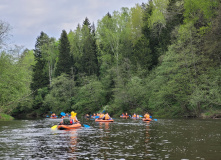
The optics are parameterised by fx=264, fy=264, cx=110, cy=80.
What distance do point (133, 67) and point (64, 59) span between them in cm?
2262

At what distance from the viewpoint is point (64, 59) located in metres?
69.3

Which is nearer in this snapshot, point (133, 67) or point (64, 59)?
point (133, 67)

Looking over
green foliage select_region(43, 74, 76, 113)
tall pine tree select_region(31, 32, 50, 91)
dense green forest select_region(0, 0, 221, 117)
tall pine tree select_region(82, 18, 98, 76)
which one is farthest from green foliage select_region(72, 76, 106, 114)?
tall pine tree select_region(31, 32, 50, 91)

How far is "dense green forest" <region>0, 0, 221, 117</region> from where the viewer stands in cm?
3669

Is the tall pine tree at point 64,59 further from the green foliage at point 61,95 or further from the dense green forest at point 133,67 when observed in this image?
the green foliage at point 61,95

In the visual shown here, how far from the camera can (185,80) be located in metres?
39.5

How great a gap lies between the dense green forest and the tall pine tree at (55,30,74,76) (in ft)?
0.86

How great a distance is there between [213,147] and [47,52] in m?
68.1

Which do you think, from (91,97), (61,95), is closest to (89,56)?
(61,95)

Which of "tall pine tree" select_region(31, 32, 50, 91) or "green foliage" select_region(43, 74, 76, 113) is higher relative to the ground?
"tall pine tree" select_region(31, 32, 50, 91)

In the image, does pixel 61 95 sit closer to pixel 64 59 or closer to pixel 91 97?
pixel 91 97

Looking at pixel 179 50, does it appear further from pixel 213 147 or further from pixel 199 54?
pixel 213 147

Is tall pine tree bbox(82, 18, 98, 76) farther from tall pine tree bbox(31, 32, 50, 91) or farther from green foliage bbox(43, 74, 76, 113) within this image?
tall pine tree bbox(31, 32, 50, 91)

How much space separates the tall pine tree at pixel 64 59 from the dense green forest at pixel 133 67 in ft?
0.86
